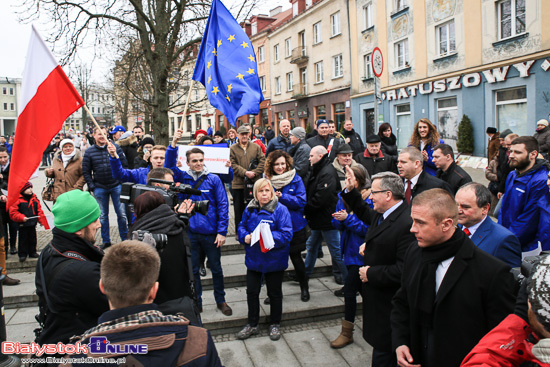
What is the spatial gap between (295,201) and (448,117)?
16.4m

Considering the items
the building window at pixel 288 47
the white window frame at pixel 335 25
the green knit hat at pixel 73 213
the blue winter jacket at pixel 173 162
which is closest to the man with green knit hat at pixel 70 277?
the green knit hat at pixel 73 213

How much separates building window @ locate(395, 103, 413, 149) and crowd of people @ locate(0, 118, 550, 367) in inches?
652

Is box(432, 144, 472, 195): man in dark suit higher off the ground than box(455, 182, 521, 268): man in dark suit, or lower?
higher

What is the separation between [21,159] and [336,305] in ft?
13.1

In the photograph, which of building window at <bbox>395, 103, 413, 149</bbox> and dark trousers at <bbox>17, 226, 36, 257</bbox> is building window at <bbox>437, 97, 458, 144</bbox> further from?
dark trousers at <bbox>17, 226, 36, 257</bbox>

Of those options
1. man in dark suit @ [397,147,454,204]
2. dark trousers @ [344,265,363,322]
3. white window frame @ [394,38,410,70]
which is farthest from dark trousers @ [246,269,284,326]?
white window frame @ [394,38,410,70]

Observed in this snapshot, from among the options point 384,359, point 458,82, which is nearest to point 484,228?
point 384,359

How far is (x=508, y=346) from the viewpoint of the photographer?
5.56 ft

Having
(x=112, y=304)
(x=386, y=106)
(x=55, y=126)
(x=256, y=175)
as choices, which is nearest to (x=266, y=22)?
(x=386, y=106)

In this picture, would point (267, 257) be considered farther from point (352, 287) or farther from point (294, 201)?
point (294, 201)

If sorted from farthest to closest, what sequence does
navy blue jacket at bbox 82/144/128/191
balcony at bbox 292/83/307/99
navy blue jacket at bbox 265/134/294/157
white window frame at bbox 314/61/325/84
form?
balcony at bbox 292/83/307/99 → white window frame at bbox 314/61/325/84 → navy blue jacket at bbox 265/134/294/157 → navy blue jacket at bbox 82/144/128/191

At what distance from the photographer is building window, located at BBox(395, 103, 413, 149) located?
73.1 feet

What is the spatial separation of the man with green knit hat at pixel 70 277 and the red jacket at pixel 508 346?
1.99 meters

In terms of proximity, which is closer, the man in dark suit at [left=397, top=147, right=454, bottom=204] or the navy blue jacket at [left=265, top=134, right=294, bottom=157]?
the man in dark suit at [left=397, top=147, right=454, bottom=204]
